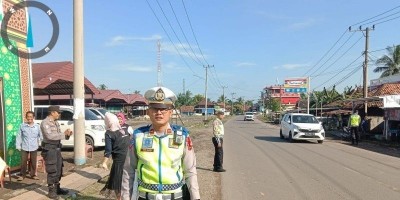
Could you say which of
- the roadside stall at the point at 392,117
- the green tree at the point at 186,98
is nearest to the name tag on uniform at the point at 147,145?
the roadside stall at the point at 392,117

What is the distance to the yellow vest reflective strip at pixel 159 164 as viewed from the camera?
3.19m

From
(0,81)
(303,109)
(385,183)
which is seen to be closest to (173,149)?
(0,81)

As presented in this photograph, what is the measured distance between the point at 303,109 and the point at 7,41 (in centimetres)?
4812

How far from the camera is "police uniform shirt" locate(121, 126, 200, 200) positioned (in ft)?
10.7

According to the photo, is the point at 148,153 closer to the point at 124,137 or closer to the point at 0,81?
the point at 124,137

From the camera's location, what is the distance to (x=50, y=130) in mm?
7207

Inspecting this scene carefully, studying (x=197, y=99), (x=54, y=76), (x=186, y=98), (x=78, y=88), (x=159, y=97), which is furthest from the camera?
(x=197, y=99)

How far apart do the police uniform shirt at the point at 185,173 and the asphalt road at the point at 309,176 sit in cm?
430

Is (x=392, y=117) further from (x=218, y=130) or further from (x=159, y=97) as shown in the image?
(x=159, y=97)

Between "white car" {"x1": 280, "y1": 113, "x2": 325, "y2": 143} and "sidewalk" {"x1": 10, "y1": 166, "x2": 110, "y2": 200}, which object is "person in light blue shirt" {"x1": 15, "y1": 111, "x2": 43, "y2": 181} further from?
"white car" {"x1": 280, "y1": 113, "x2": 325, "y2": 143}

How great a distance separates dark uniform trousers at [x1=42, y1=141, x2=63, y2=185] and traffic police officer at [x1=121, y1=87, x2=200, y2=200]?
13.9 ft

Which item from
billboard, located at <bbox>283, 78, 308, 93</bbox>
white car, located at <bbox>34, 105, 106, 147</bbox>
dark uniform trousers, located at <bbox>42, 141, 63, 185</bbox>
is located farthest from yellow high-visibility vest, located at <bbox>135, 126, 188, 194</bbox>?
billboard, located at <bbox>283, 78, 308, 93</bbox>

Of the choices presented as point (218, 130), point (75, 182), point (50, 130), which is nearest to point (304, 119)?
point (218, 130)

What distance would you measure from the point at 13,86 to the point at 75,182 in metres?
2.73
